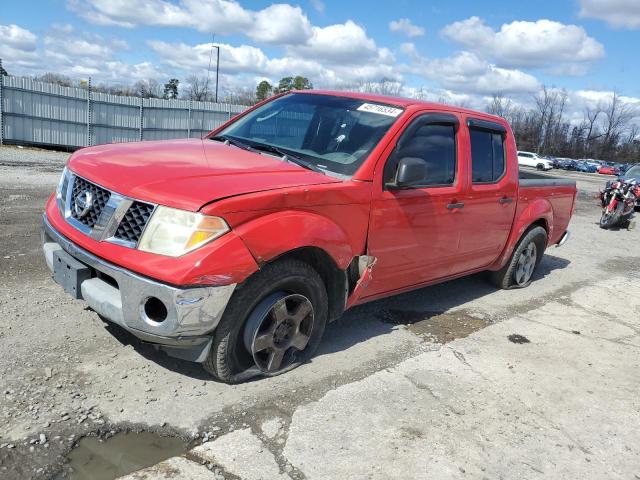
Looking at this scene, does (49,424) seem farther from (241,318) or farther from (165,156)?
(165,156)

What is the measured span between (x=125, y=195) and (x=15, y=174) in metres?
9.91

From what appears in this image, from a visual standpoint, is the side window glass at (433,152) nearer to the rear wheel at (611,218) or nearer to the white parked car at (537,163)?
the rear wheel at (611,218)

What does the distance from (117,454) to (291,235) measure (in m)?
1.46

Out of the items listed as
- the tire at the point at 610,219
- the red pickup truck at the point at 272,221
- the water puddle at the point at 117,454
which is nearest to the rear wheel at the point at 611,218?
the tire at the point at 610,219

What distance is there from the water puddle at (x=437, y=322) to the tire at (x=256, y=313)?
1416 mm

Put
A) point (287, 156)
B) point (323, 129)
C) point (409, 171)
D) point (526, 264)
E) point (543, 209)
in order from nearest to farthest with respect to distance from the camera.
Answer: point (409, 171) < point (287, 156) < point (323, 129) < point (543, 209) < point (526, 264)

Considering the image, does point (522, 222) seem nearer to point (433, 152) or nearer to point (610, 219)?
point (433, 152)

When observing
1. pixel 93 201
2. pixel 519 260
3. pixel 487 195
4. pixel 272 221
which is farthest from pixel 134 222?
pixel 519 260

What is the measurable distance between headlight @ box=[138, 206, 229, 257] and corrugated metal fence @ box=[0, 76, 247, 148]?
18.6m

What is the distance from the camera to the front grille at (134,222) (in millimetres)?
2916

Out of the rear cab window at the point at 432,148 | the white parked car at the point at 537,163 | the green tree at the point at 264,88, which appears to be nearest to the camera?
the rear cab window at the point at 432,148

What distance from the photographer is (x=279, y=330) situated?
11.3 feet

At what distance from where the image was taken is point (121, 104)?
68.2 ft

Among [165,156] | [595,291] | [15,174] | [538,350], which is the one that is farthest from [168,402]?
[15,174]
